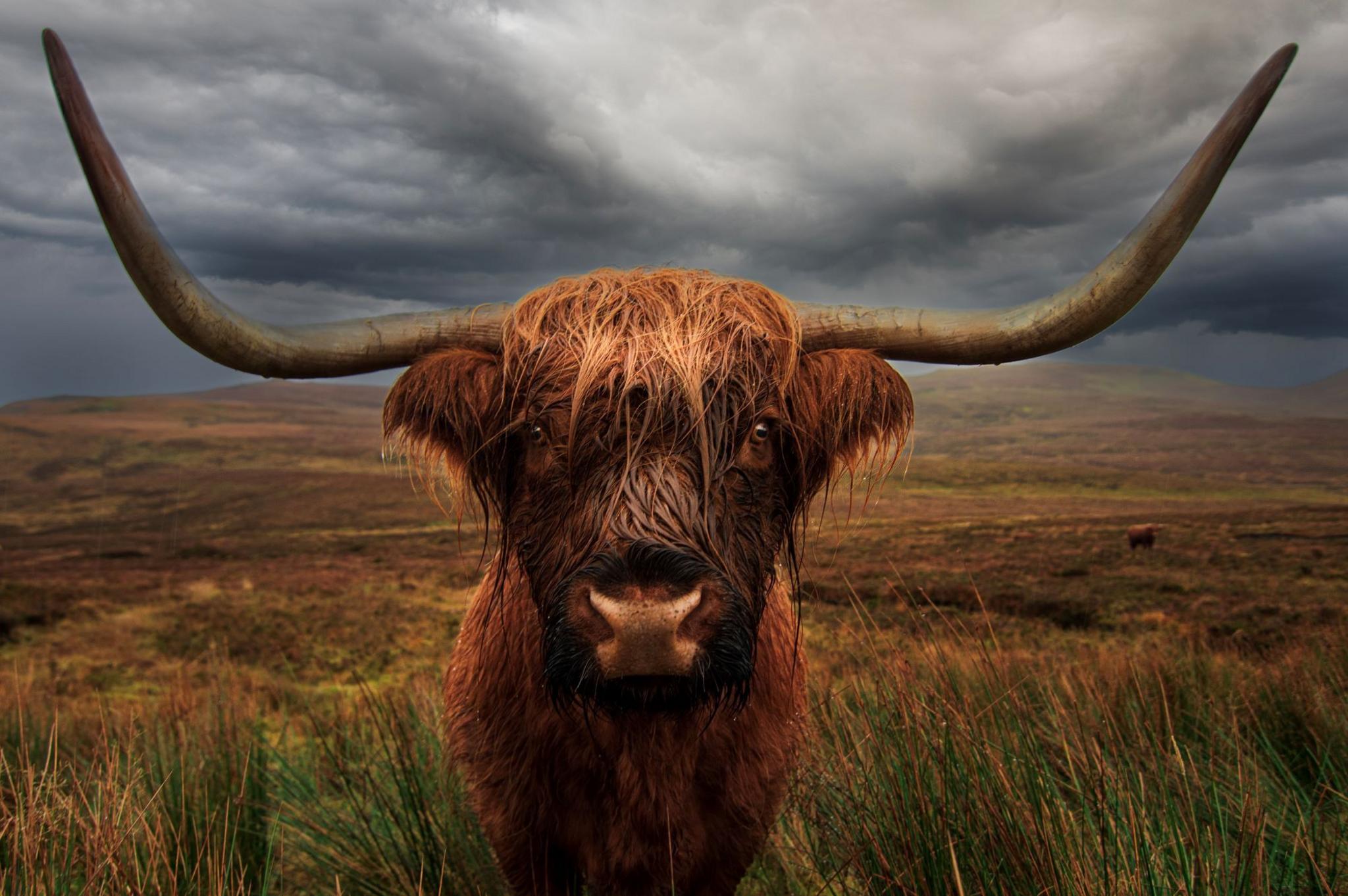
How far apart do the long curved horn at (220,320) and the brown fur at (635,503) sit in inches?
6.6

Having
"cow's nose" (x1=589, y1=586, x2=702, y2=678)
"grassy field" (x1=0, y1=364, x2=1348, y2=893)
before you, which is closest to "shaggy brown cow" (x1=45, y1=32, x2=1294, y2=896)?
"cow's nose" (x1=589, y1=586, x2=702, y2=678)

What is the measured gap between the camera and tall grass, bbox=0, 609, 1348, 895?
1845 mm

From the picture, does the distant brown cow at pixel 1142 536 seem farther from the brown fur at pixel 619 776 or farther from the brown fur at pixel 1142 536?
→ the brown fur at pixel 619 776

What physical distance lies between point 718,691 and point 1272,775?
115 inches

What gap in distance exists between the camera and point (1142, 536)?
2186 centimetres

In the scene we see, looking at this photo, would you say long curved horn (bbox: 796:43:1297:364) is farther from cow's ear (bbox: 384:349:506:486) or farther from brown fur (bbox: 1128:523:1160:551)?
brown fur (bbox: 1128:523:1160:551)

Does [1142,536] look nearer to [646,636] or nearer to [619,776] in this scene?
[619,776]

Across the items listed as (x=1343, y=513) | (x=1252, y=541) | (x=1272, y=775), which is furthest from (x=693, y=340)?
(x=1343, y=513)

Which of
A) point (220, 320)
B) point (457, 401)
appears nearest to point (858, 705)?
point (457, 401)

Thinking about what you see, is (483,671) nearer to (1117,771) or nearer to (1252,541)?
A: (1117,771)

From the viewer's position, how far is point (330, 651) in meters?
12.7

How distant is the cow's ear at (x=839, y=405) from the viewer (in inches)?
95.6

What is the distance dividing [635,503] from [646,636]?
0.40 meters

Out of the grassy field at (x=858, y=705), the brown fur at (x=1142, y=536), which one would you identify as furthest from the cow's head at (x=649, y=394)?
the brown fur at (x=1142, y=536)
